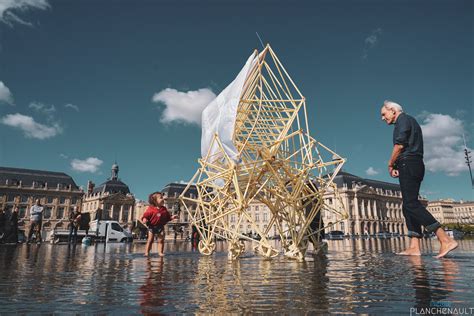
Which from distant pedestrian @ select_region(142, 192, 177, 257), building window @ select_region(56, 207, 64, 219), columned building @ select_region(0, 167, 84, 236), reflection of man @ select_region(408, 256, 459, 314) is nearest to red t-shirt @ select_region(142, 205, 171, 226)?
distant pedestrian @ select_region(142, 192, 177, 257)

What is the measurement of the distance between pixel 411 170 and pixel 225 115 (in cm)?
367

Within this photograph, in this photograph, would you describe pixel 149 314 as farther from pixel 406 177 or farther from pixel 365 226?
pixel 365 226

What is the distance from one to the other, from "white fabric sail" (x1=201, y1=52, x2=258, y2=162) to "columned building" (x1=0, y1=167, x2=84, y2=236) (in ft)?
306

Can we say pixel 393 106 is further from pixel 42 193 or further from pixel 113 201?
pixel 113 201

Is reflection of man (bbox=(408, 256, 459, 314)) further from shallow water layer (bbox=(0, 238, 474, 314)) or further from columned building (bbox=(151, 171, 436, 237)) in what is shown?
columned building (bbox=(151, 171, 436, 237))

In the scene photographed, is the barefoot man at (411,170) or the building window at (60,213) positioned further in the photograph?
the building window at (60,213)

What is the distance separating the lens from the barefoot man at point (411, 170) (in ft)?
17.1

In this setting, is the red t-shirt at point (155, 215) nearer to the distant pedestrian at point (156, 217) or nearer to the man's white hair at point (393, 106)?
the distant pedestrian at point (156, 217)

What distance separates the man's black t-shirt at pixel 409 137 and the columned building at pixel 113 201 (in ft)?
338

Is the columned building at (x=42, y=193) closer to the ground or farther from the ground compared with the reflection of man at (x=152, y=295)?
farther from the ground

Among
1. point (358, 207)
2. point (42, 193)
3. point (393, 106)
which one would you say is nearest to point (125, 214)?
point (42, 193)

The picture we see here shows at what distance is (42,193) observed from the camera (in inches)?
3600

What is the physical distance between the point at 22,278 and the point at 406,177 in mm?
5728

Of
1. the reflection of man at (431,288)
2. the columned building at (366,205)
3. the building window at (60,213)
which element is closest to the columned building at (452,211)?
the columned building at (366,205)
